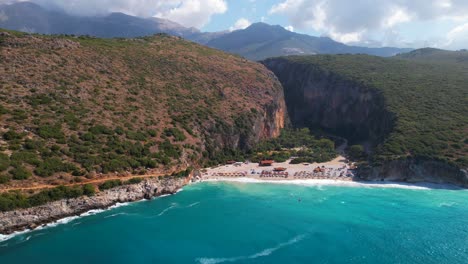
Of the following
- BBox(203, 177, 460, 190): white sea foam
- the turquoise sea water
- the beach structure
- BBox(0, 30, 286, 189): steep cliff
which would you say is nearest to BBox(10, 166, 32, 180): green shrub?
BBox(0, 30, 286, 189): steep cliff

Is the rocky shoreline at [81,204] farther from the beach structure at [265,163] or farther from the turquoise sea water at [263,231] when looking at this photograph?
the beach structure at [265,163]

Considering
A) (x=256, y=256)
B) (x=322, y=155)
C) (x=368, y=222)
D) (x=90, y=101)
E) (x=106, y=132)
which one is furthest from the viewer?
(x=322, y=155)

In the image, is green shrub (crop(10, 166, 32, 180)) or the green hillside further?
the green hillside

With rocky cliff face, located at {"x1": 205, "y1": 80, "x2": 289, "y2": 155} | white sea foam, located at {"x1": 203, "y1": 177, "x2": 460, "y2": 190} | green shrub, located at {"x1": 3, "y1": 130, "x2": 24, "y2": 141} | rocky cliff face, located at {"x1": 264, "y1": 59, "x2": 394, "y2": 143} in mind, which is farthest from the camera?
rocky cliff face, located at {"x1": 264, "y1": 59, "x2": 394, "y2": 143}

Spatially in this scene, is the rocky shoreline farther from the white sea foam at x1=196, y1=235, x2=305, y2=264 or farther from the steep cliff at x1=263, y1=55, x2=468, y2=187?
the steep cliff at x1=263, y1=55, x2=468, y2=187

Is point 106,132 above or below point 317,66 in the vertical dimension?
below

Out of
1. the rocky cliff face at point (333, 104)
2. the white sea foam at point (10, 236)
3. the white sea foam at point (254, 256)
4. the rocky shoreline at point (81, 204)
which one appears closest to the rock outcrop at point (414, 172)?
the rocky cliff face at point (333, 104)

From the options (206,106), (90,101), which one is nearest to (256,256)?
(90,101)

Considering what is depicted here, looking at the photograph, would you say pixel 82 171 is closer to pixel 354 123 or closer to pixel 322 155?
pixel 322 155
